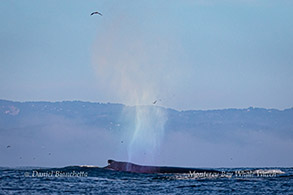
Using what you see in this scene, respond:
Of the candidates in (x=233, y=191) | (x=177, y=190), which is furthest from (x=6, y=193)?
(x=233, y=191)

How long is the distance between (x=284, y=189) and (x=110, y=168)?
192 ft

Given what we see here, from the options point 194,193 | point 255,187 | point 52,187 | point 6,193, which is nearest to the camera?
point 6,193

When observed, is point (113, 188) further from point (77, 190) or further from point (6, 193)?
point (6, 193)

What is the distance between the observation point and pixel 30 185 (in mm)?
68188

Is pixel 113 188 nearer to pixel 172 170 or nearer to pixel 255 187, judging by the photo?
pixel 255 187

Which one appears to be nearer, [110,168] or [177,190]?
[177,190]

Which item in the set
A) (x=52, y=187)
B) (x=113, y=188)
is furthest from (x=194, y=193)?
(x=52, y=187)

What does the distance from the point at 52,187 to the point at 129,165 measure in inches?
2242

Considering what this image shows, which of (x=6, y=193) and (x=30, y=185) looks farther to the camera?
(x=30, y=185)

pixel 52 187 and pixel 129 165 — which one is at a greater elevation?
pixel 129 165

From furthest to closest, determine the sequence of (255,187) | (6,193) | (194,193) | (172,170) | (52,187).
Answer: (172,170), (255,187), (52,187), (194,193), (6,193)

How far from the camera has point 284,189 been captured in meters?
68.4

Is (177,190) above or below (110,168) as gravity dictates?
Result: below

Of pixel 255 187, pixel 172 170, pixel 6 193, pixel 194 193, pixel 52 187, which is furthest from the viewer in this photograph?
pixel 172 170
